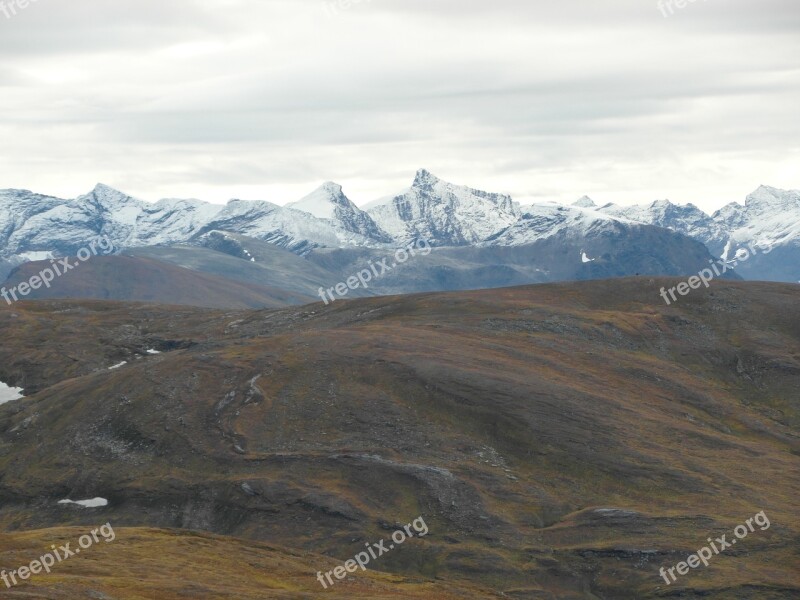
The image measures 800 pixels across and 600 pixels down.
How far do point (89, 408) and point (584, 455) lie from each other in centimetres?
8378

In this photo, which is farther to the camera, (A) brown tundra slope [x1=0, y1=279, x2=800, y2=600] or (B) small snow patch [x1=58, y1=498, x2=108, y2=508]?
(B) small snow patch [x1=58, y1=498, x2=108, y2=508]

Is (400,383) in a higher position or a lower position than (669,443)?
higher

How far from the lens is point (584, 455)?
173 metres

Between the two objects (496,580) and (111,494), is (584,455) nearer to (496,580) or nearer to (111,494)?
(496,580)

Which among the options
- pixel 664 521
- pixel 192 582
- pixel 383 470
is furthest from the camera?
pixel 383 470

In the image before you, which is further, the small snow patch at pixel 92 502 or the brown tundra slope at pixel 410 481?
the small snow patch at pixel 92 502

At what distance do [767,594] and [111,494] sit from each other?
94.0 m

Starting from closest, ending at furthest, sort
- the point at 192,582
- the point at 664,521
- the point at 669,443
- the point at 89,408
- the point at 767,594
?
the point at 192,582, the point at 767,594, the point at 664,521, the point at 669,443, the point at 89,408

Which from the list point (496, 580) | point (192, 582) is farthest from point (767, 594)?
point (192, 582)

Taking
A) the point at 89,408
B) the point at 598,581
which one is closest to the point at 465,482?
the point at 598,581

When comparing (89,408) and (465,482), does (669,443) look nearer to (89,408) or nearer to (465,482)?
(465,482)

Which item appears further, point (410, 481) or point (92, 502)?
point (92, 502)

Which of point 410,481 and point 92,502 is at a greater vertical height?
point 410,481

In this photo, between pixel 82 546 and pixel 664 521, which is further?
pixel 664 521
